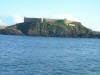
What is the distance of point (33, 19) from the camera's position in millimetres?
199125

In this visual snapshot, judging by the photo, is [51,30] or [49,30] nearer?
[51,30]

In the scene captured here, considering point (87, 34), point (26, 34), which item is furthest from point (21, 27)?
point (87, 34)

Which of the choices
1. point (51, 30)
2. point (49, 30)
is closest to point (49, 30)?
point (49, 30)

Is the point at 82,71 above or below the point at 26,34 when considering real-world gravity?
above

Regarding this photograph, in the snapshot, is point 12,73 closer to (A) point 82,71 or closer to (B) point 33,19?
(A) point 82,71

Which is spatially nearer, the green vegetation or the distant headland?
the green vegetation

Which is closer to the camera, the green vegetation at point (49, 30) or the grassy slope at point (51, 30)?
the green vegetation at point (49, 30)

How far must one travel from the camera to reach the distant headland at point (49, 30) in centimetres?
17288

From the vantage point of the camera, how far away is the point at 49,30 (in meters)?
174

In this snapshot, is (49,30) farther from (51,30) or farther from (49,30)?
(51,30)

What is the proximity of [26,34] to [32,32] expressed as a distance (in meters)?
4.46

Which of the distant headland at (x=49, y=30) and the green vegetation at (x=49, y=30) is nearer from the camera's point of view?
the green vegetation at (x=49, y=30)

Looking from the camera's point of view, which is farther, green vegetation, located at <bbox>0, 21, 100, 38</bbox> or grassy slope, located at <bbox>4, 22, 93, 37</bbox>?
grassy slope, located at <bbox>4, 22, 93, 37</bbox>

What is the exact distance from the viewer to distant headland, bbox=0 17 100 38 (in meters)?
173
